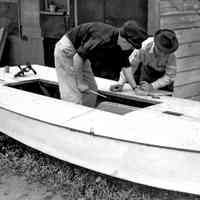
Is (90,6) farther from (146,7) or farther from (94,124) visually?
(94,124)

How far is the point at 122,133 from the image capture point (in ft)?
12.0

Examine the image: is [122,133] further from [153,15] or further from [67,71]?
[153,15]

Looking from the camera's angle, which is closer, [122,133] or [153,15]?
[122,133]

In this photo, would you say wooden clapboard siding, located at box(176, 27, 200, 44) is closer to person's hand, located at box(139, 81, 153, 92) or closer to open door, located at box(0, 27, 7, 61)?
person's hand, located at box(139, 81, 153, 92)

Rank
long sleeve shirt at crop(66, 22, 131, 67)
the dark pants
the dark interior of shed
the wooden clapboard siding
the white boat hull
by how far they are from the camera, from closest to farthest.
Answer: the white boat hull < long sleeve shirt at crop(66, 22, 131, 67) < the dark pants < the wooden clapboard siding < the dark interior of shed

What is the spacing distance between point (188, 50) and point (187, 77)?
0.35 meters

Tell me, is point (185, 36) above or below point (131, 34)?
below

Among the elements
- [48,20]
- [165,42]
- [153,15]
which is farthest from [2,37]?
[165,42]

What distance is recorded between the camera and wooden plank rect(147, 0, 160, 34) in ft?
18.6

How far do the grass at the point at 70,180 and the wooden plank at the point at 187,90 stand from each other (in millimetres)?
1861

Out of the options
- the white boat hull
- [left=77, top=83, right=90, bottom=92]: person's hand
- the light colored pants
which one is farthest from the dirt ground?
[left=77, top=83, right=90, bottom=92]: person's hand

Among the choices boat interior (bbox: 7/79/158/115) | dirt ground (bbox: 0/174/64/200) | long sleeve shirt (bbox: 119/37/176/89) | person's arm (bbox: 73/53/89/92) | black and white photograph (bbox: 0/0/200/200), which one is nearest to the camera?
black and white photograph (bbox: 0/0/200/200)

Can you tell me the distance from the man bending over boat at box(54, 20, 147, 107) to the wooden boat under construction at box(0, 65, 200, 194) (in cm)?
24

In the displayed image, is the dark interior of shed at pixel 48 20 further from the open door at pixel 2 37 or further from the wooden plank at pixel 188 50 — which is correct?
the wooden plank at pixel 188 50
